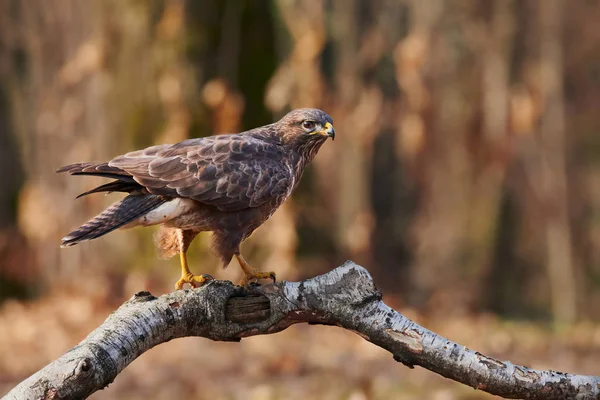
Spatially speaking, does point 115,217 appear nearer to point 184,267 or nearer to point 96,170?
point 96,170

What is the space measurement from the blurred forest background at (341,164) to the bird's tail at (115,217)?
381 cm

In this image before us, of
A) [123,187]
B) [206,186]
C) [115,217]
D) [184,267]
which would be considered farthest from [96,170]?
[184,267]

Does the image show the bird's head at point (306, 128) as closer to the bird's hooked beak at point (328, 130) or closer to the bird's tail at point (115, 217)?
the bird's hooked beak at point (328, 130)

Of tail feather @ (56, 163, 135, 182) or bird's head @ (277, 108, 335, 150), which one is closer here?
tail feather @ (56, 163, 135, 182)

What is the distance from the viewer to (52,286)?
12.5 metres

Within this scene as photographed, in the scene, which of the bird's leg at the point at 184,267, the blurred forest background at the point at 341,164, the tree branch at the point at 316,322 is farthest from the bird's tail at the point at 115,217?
the blurred forest background at the point at 341,164

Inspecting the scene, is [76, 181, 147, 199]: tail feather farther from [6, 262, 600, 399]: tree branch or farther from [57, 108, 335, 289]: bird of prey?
[6, 262, 600, 399]: tree branch

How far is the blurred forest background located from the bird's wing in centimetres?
347

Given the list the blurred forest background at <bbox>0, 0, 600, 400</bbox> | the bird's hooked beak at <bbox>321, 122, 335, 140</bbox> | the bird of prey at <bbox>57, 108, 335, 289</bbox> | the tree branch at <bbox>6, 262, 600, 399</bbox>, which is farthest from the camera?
the blurred forest background at <bbox>0, 0, 600, 400</bbox>

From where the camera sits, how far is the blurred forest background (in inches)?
368

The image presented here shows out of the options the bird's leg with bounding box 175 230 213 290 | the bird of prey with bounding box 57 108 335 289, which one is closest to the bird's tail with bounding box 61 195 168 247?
the bird of prey with bounding box 57 108 335 289

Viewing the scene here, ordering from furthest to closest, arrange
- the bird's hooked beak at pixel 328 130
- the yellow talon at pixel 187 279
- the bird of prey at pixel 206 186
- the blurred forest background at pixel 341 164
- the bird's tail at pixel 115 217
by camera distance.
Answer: the blurred forest background at pixel 341 164, the bird's hooked beak at pixel 328 130, the yellow talon at pixel 187 279, the bird of prey at pixel 206 186, the bird's tail at pixel 115 217

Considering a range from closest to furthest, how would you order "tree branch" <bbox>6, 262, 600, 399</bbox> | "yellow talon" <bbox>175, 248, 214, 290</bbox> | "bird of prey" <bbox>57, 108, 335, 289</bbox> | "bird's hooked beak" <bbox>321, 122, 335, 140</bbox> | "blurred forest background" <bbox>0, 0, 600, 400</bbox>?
"tree branch" <bbox>6, 262, 600, 399</bbox>, "bird of prey" <bbox>57, 108, 335, 289</bbox>, "yellow talon" <bbox>175, 248, 214, 290</bbox>, "bird's hooked beak" <bbox>321, 122, 335, 140</bbox>, "blurred forest background" <bbox>0, 0, 600, 400</bbox>

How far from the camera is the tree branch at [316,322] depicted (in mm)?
3602
